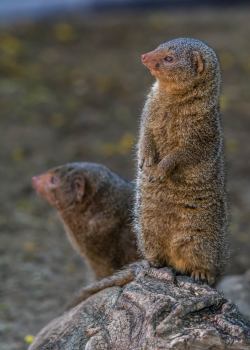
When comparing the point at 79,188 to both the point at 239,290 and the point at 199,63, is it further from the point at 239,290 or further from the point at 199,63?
the point at 199,63

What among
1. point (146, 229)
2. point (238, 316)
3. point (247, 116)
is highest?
point (247, 116)

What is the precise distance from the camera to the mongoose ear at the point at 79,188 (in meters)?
6.76

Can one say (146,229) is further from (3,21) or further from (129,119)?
(3,21)

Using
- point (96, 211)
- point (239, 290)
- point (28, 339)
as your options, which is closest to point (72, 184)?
point (96, 211)

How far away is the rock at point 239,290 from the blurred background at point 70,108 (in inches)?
33.2

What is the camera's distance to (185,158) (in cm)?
524

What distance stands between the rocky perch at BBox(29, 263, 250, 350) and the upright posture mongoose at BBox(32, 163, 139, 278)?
4.20 ft

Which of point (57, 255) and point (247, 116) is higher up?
point (247, 116)

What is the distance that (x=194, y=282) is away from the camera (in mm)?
5172

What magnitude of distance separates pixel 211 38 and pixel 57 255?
6075mm

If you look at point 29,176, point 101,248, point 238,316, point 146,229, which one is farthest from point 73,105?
point 238,316

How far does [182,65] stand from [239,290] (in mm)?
2052

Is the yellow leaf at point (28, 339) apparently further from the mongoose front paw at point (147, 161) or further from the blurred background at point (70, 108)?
the mongoose front paw at point (147, 161)

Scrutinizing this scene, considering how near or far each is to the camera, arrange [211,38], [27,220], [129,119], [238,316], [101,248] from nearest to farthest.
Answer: [238,316], [101,248], [27,220], [129,119], [211,38]
